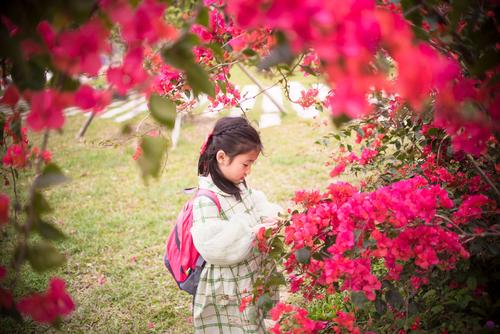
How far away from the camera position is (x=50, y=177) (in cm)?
89

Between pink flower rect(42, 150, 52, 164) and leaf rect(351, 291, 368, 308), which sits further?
leaf rect(351, 291, 368, 308)

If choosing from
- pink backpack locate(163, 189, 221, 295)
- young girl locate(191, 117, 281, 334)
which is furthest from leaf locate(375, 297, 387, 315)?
pink backpack locate(163, 189, 221, 295)

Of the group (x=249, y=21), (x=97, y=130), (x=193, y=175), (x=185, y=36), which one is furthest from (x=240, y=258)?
(x=97, y=130)

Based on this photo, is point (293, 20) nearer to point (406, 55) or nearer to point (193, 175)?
point (406, 55)

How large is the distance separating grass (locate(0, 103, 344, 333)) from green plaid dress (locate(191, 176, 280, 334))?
1.40ft

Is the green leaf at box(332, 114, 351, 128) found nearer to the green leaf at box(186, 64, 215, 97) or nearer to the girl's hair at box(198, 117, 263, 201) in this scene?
the green leaf at box(186, 64, 215, 97)

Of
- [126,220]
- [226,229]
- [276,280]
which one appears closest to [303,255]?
[276,280]

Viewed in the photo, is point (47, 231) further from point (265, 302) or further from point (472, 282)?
point (472, 282)

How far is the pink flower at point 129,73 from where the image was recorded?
2.54 ft

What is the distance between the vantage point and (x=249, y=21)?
2.09 ft

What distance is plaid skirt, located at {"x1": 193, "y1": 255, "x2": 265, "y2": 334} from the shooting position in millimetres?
1963

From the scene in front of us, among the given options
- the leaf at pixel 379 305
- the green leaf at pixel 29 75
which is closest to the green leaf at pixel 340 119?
the green leaf at pixel 29 75

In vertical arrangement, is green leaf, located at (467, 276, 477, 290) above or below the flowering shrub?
below

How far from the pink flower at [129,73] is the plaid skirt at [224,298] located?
133cm
